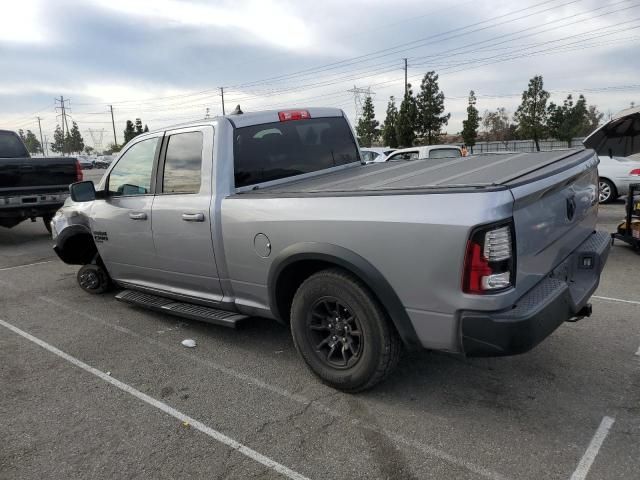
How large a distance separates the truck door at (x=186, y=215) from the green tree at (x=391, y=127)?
40.9 meters

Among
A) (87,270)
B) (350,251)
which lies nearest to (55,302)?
(87,270)

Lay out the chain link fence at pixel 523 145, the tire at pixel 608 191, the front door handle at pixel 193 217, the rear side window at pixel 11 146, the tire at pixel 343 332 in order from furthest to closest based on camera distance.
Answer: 1. the chain link fence at pixel 523 145
2. the tire at pixel 608 191
3. the rear side window at pixel 11 146
4. the front door handle at pixel 193 217
5. the tire at pixel 343 332

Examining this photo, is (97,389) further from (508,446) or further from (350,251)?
(508,446)

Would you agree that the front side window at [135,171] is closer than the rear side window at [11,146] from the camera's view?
Yes

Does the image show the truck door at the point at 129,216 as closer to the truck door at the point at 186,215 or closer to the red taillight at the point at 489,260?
the truck door at the point at 186,215

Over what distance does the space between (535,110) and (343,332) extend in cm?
4583

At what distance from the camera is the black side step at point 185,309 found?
3.84 metres

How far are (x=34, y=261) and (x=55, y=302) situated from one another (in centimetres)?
290

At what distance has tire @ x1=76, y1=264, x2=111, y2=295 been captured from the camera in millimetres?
5695

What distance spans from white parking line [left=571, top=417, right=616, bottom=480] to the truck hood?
504cm

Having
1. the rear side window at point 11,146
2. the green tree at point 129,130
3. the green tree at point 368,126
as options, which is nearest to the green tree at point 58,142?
the green tree at point 129,130

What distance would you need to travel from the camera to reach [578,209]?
3.28m

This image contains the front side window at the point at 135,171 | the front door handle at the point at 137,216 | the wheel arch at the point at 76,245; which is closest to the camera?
the front door handle at the point at 137,216

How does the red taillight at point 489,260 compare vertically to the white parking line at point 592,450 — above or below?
above
